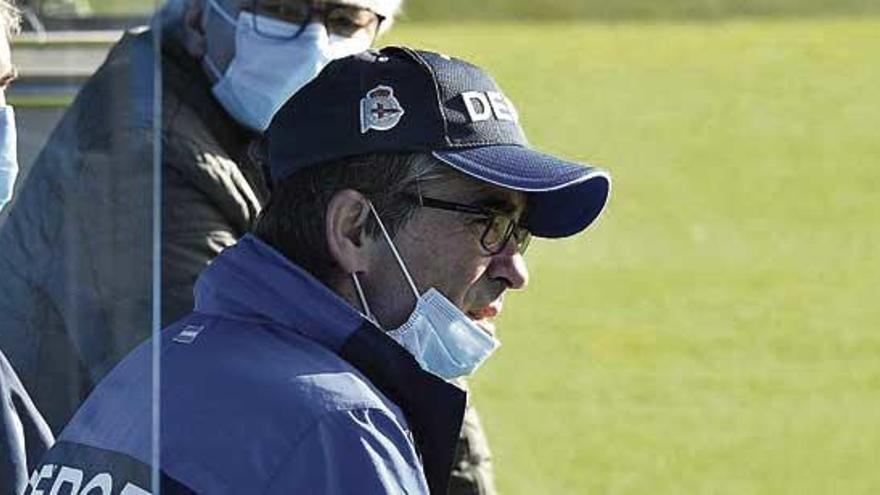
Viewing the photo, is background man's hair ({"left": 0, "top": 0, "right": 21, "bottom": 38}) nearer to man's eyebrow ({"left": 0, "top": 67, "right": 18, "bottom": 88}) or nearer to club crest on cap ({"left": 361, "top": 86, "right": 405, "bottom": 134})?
man's eyebrow ({"left": 0, "top": 67, "right": 18, "bottom": 88})

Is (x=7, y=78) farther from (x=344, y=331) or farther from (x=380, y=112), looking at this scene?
(x=344, y=331)

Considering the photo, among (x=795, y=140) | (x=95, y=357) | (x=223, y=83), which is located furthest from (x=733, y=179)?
(x=95, y=357)

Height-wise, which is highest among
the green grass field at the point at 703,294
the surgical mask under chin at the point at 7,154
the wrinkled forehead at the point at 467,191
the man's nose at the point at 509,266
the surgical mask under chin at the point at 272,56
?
the wrinkled forehead at the point at 467,191

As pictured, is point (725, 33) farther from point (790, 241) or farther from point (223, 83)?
point (223, 83)

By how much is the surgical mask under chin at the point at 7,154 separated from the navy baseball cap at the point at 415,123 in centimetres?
50

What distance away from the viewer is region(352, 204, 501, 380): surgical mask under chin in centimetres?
274

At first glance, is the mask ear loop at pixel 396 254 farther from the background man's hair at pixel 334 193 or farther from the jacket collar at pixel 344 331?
the jacket collar at pixel 344 331

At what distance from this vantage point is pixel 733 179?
1716 cm

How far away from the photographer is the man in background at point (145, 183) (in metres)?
3.00

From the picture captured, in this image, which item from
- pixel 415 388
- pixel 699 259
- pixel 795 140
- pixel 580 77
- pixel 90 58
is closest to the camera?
pixel 415 388

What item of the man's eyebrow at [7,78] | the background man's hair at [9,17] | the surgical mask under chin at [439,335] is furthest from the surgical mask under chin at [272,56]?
the surgical mask under chin at [439,335]

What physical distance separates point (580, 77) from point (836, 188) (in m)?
7.09

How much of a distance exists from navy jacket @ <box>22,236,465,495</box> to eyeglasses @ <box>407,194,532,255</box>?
0.19 metres

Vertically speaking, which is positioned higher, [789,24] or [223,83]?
[223,83]
